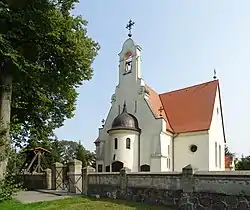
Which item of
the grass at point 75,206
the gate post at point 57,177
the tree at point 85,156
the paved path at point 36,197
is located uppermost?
the tree at point 85,156

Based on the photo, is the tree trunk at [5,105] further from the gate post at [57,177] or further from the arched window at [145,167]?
the arched window at [145,167]

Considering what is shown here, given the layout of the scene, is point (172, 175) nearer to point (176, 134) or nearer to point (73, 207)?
point (73, 207)

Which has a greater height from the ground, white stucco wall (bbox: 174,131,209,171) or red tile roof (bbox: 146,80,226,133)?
red tile roof (bbox: 146,80,226,133)

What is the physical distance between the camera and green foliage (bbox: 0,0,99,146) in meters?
15.9

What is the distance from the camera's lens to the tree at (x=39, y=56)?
16.0m

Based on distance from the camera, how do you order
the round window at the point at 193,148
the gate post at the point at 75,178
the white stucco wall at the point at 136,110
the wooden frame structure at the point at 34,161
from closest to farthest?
1. the gate post at the point at 75,178
2. the white stucco wall at the point at 136,110
3. the round window at the point at 193,148
4. the wooden frame structure at the point at 34,161

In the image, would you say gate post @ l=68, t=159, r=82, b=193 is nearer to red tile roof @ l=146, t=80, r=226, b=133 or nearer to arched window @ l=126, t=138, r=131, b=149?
arched window @ l=126, t=138, r=131, b=149

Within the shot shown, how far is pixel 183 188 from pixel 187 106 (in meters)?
19.4

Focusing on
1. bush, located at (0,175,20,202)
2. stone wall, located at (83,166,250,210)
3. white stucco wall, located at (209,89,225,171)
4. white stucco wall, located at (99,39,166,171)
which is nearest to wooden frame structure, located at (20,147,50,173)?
white stucco wall, located at (99,39,166,171)

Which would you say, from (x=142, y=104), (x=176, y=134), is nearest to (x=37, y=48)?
(x=142, y=104)

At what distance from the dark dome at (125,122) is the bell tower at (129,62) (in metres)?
3.77

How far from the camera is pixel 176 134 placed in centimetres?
3156

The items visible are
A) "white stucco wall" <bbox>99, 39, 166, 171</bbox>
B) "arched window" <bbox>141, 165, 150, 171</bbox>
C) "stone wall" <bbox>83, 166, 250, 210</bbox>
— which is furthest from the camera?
"white stucco wall" <bbox>99, 39, 166, 171</bbox>

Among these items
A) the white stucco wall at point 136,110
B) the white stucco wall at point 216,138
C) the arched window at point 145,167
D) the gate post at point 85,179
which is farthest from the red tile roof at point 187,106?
the gate post at point 85,179
